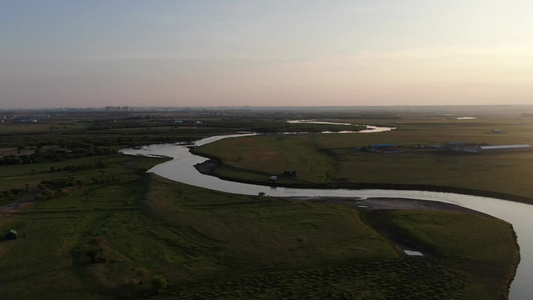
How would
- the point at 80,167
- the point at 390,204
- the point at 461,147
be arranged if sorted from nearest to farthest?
the point at 390,204 → the point at 80,167 → the point at 461,147

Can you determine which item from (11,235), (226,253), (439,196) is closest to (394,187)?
(439,196)

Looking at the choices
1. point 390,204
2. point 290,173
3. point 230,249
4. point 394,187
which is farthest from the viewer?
point 290,173

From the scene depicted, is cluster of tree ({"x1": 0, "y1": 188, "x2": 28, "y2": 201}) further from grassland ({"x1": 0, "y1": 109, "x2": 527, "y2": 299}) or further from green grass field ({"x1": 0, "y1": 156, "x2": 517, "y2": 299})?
green grass field ({"x1": 0, "y1": 156, "x2": 517, "y2": 299})

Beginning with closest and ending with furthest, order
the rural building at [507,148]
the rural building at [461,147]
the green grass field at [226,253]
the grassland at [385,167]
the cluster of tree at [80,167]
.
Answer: the green grass field at [226,253] < the grassland at [385,167] < the cluster of tree at [80,167] < the rural building at [461,147] < the rural building at [507,148]

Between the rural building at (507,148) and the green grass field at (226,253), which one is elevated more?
the rural building at (507,148)

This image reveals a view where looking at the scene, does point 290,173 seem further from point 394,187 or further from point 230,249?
point 230,249

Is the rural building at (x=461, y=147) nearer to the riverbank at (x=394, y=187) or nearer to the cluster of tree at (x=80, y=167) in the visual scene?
the riverbank at (x=394, y=187)

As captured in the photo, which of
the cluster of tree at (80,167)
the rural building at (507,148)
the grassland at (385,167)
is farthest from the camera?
the rural building at (507,148)

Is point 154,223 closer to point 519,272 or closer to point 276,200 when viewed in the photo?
point 276,200

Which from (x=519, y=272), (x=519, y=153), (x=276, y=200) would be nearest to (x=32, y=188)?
(x=276, y=200)

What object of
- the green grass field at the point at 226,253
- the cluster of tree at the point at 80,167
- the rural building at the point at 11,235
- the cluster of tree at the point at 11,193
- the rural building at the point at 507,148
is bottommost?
the green grass field at the point at 226,253

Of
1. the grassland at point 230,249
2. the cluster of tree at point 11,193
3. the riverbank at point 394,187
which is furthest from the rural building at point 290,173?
the cluster of tree at point 11,193

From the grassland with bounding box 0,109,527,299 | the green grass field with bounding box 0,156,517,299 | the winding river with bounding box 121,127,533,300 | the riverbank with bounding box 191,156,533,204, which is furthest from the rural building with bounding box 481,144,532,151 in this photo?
the green grass field with bounding box 0,156,517,299
